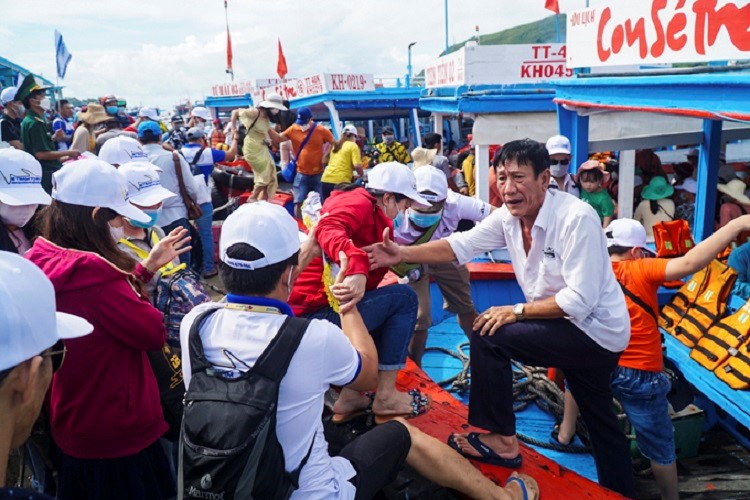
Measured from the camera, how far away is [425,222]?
429 cm

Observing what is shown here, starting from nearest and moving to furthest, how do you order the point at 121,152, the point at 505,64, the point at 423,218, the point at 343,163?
the point at 423,218 < the point at 121,152 < the point at 505,64 < the point at 343,163

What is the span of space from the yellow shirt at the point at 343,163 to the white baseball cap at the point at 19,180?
5.70 m

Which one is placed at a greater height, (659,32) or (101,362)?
(659,32)

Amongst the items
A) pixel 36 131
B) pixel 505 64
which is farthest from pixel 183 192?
pixel 505 64

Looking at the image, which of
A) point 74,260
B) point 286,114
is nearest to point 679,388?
point 74,260

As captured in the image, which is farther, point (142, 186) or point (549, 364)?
point (142, 186)

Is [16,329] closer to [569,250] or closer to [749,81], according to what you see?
[569,250]

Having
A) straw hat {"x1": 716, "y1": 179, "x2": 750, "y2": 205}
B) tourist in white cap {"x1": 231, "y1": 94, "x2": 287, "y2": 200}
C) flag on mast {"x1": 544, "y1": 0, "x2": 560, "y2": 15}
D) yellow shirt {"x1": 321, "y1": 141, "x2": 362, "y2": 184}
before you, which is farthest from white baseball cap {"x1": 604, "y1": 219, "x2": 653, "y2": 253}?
flag on mast {"x1": 544, "y1": 0, "x2": 560, "y2": 15}

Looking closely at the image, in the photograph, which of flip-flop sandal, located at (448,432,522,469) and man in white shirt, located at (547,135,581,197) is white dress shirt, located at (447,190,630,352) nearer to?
flip-flop sandal, located at (448,432,522,469)

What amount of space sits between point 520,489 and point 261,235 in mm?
1640

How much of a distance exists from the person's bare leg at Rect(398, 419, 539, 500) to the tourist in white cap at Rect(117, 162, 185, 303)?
1.41 meters

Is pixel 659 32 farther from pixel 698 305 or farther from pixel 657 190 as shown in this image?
pixel 657 190

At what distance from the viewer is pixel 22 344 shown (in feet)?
3.83

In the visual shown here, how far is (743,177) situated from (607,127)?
5.05 ft
